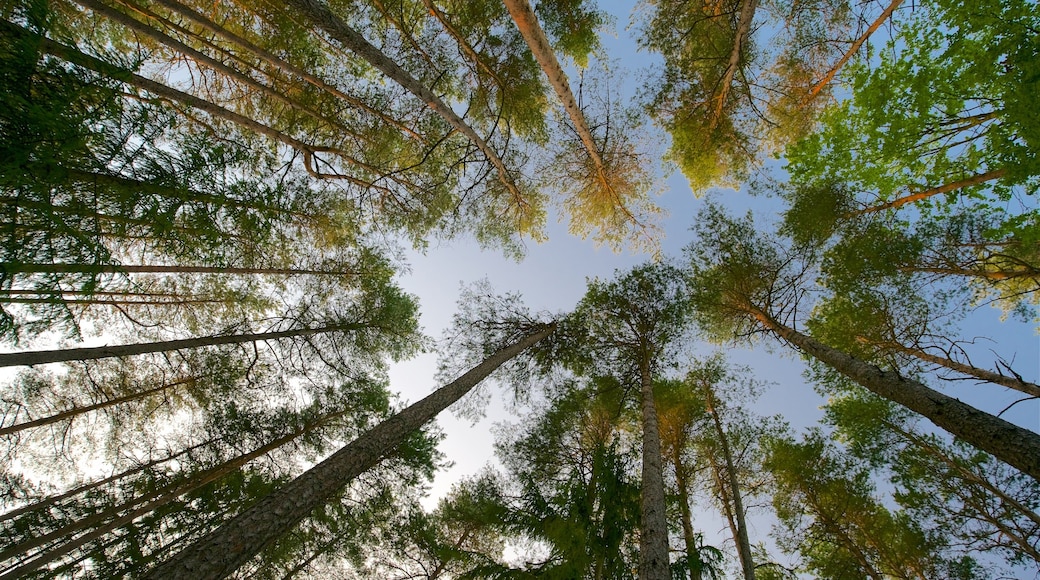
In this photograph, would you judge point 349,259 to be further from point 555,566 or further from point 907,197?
point 907,197

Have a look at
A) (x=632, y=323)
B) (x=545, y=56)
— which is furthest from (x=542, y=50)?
(x=632, y=323)

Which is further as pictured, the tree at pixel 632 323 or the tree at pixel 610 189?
the tree at pixel 632 323

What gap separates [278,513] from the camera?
2.99 m

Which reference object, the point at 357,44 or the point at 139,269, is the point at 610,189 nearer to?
the point at 357,44

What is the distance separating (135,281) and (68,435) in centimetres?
366

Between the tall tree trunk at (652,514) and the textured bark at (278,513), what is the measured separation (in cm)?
315

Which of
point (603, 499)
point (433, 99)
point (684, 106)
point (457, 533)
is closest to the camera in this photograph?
point (433, 99)

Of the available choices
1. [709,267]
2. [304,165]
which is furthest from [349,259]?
[709,267]

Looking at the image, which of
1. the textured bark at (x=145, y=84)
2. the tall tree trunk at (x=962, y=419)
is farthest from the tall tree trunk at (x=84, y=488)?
the tall tree trunk at (x=962, y=419)

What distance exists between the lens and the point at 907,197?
6516mm

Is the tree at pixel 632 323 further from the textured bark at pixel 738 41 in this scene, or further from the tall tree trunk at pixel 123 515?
the tall tree trunk at pixel 123 515

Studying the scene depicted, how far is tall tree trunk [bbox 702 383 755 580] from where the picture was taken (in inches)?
278

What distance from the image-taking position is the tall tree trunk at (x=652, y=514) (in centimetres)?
416

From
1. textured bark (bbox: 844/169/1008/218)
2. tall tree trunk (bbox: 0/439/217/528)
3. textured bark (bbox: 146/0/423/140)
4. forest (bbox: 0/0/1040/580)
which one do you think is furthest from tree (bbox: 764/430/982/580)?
tall tree trunk (bbox: 0/439/217/528)
